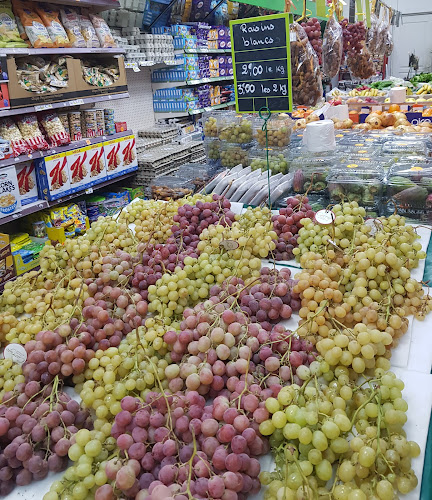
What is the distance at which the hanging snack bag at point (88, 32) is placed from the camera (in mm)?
3982

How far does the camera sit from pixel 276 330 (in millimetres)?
1183

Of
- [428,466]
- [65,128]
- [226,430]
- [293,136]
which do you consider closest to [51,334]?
[226,430]

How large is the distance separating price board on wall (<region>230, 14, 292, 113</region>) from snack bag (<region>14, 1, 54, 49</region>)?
199 cm

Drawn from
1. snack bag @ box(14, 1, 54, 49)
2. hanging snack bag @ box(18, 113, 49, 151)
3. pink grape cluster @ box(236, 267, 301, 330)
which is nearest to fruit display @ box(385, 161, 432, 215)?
pink grape cluster @ box(236, 267, 301, 330)

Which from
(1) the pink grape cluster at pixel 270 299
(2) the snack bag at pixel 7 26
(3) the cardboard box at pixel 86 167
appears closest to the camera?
(1) the pink grape cluster at pixel 270 299

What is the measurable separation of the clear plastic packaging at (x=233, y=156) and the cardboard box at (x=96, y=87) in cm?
161

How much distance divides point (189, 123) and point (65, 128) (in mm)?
2625

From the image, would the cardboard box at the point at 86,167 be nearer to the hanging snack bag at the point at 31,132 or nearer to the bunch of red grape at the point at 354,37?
the hanging snack bag at the point at 31,132

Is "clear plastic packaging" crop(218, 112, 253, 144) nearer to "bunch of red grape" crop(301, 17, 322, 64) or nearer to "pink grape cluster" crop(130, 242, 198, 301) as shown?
"bunch of red grape" crop(301, 17, 322, 64)

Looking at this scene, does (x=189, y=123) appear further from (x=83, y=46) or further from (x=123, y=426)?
(x=123, y=426)

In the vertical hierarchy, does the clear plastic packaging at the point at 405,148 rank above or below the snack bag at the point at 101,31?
below

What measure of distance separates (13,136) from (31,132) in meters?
0.18

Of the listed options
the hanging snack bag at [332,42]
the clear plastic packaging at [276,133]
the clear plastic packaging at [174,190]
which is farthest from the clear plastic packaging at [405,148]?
the hanging snack bag at [332,42]

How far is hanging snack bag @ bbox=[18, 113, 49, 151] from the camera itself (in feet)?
11.5
